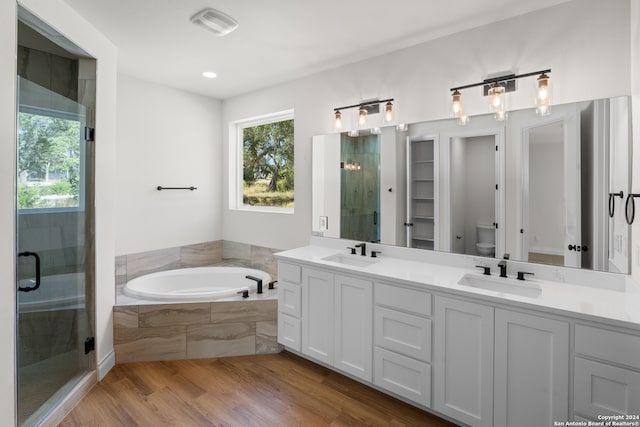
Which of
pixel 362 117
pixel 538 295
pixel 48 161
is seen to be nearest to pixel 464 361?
pixel 538 295

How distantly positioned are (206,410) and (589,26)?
3.29 metres

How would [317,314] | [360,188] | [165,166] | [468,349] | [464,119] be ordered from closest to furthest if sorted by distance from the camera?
[468,349] → [464,119] → [317,314] → [360,188] → [165,166]

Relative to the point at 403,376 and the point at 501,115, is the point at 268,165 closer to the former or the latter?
the point at 501,115

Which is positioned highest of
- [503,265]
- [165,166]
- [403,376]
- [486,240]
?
[165,166]

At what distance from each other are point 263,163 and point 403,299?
8.21ft

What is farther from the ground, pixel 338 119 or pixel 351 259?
pixel 338 119

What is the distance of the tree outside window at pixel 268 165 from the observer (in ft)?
11.9

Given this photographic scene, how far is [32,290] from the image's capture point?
1.82 meters

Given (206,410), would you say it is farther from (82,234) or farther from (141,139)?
(141,139)

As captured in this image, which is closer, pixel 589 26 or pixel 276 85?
pixel 589 26

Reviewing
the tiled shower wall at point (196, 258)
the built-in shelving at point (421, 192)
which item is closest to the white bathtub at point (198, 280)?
the tiled shower wall at point (196, 258)

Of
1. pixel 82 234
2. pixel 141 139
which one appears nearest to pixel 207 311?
pixel 82 234

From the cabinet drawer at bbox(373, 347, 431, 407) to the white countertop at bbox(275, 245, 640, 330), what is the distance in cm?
49

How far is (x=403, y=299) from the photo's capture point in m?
1.97
